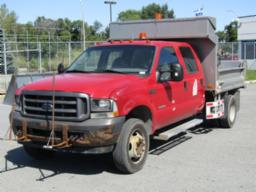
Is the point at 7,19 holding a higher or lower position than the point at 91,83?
higher

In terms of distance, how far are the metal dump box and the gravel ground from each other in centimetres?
145

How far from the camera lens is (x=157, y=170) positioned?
702cm

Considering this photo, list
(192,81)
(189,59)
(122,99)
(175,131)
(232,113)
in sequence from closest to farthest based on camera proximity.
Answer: (122,99) → (175,131) → (192,81) → (189,59) → (232,113)

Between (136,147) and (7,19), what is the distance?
63956 millimetres

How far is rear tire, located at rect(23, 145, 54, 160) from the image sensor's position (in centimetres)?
759

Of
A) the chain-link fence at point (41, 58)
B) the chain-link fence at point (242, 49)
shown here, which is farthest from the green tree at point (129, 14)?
the chain-link fence at point (41, 58)

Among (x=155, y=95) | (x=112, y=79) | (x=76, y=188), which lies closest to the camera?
(x=76, y=188)

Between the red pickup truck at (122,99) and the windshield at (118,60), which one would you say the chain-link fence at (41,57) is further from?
the windshield at (118,60)

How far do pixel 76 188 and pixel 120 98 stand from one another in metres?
1.37

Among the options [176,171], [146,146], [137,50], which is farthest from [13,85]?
[176,171]

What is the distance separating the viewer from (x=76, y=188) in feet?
20.4

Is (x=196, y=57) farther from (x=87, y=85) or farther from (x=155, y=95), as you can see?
(x=87, y=85)

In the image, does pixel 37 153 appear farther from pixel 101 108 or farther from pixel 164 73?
pixel 164 73

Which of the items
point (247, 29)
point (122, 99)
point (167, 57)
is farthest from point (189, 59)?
point (247, 29)
